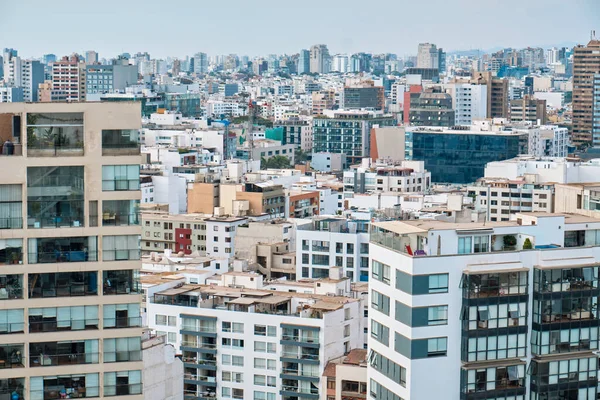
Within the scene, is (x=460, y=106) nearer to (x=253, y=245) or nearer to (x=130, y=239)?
(x=253, y=245)

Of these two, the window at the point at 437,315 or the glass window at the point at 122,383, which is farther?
the window at the point at 437,315

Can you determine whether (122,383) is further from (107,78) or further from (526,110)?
(107,78)

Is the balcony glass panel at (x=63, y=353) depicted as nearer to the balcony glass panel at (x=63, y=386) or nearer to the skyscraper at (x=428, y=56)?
the balcony glass panel at (x=63, y=386)

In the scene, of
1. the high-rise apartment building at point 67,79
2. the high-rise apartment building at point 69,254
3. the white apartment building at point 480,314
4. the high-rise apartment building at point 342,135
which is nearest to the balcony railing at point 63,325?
the high-rise apartment building at point 69,254

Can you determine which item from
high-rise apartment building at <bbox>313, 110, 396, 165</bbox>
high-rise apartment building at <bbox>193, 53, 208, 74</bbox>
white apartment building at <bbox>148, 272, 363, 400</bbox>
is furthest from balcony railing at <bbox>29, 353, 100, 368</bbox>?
high-rise apartment building at <bbox>193, 53, 208, 74</bbox>

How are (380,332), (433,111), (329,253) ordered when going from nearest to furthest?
(380,332)
(329,253)
(433,111)

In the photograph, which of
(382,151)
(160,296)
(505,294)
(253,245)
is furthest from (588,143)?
(505,294)

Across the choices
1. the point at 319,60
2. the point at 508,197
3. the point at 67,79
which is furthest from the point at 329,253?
the point at 319,60
